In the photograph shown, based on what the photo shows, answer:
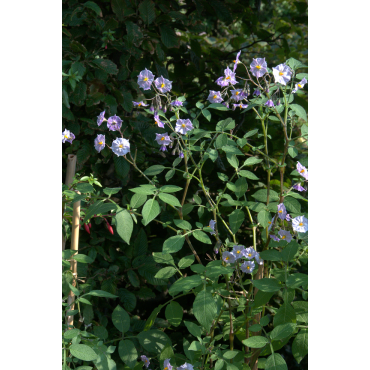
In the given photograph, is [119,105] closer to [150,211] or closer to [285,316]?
[150,211]

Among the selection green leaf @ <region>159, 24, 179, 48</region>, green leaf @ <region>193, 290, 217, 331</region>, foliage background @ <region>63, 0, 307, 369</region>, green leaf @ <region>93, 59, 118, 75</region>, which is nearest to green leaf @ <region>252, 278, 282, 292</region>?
green leaf @ <region>193, 290, 217, 331</region>

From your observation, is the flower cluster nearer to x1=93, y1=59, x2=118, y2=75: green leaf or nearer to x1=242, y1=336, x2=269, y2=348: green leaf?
x1=242, y1=336, x2=269, y2=348: green leaf

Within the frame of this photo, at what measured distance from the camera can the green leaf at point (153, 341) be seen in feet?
3.42

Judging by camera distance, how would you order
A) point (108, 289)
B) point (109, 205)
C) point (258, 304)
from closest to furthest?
point (109, 205)
point (258, 304)
point (108, 289)

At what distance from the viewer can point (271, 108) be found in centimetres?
100

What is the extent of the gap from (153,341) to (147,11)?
1195 mm

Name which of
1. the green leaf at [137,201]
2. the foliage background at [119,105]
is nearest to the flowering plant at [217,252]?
the green leaf at [137,201]

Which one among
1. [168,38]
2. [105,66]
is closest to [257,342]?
[105,66]

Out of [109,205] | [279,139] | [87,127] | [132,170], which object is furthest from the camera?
[279,139]

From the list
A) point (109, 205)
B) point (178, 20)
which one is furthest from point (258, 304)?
point (178, 20)

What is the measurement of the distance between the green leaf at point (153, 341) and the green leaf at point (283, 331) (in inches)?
13.9

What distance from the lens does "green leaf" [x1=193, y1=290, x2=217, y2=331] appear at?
2.67 ft

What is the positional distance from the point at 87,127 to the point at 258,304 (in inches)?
36.1

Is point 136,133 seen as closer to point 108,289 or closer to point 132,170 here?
point 132,170
